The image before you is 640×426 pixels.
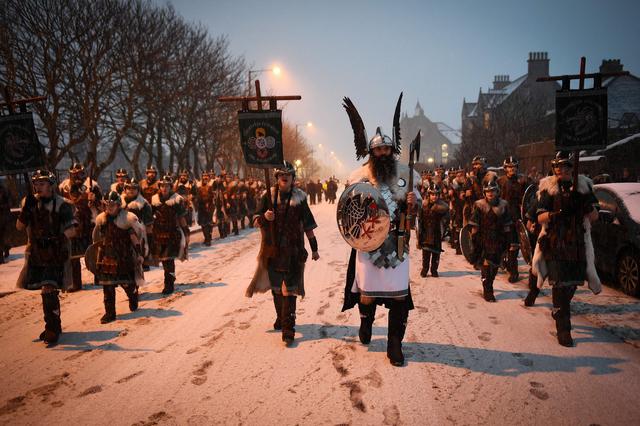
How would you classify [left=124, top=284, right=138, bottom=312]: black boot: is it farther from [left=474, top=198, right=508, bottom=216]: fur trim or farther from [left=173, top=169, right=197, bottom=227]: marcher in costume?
[left=474, top=198, right=508, bottom=216]: fur trim

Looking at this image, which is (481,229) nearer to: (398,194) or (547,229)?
(547,229)

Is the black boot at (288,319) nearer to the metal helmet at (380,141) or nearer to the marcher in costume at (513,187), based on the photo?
the metal helmet at (380,141)

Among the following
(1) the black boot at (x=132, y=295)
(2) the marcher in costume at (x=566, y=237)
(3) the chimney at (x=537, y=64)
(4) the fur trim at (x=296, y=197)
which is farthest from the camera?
(3) the chimney at (x=537, y=64)

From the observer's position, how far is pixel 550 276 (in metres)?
4.98

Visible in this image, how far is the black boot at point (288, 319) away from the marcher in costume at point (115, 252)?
2455mm

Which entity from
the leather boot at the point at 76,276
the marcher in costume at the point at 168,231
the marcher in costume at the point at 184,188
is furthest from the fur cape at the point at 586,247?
the marcher in costume at the point at 184,188

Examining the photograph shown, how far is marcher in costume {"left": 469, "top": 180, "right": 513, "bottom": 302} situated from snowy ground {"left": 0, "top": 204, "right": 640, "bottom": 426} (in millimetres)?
444

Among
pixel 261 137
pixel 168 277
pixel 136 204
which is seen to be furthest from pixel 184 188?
pixel 261 137

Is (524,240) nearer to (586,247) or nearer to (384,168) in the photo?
(586,247)

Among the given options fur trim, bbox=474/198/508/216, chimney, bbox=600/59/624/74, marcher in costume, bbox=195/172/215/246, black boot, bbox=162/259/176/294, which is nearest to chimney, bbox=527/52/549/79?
chimney, bbox=600/59/624/74

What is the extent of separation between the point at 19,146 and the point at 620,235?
30.2 feet

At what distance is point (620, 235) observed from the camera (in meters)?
6.79

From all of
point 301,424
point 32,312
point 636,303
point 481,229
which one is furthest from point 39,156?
point 636,303

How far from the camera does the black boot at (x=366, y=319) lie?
464 cm
